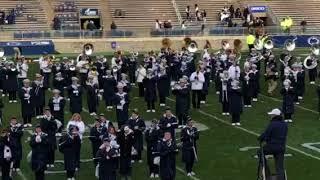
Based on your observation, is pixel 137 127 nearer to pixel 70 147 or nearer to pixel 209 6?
pixel 70 147

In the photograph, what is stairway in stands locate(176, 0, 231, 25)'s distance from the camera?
5107 cm

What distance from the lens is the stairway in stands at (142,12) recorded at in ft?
162

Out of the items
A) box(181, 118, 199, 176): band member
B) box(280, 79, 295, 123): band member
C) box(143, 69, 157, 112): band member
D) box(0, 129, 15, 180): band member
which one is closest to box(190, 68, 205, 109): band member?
box(143, 69, 157, 112): band member

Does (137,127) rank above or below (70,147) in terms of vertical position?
above

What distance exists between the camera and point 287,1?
5497 centimetres

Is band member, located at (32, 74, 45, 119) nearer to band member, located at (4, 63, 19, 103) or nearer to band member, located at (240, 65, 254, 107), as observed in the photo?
band member, located at (4, 63, 19, 103)

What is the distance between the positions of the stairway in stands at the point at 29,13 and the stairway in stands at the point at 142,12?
4.68m

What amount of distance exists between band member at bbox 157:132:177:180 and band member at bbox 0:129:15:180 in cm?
307

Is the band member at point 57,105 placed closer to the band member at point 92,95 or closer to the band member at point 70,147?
the band member at point 92,95

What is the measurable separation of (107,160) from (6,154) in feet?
6.98

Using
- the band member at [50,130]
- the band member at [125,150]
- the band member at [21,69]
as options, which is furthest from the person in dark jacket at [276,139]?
the band member at [21,69]

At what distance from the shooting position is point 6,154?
1605 cm

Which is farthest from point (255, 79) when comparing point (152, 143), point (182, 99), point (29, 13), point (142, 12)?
point (142, 12)

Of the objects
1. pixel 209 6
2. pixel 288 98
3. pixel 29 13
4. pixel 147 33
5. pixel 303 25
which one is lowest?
pixel 288 98
